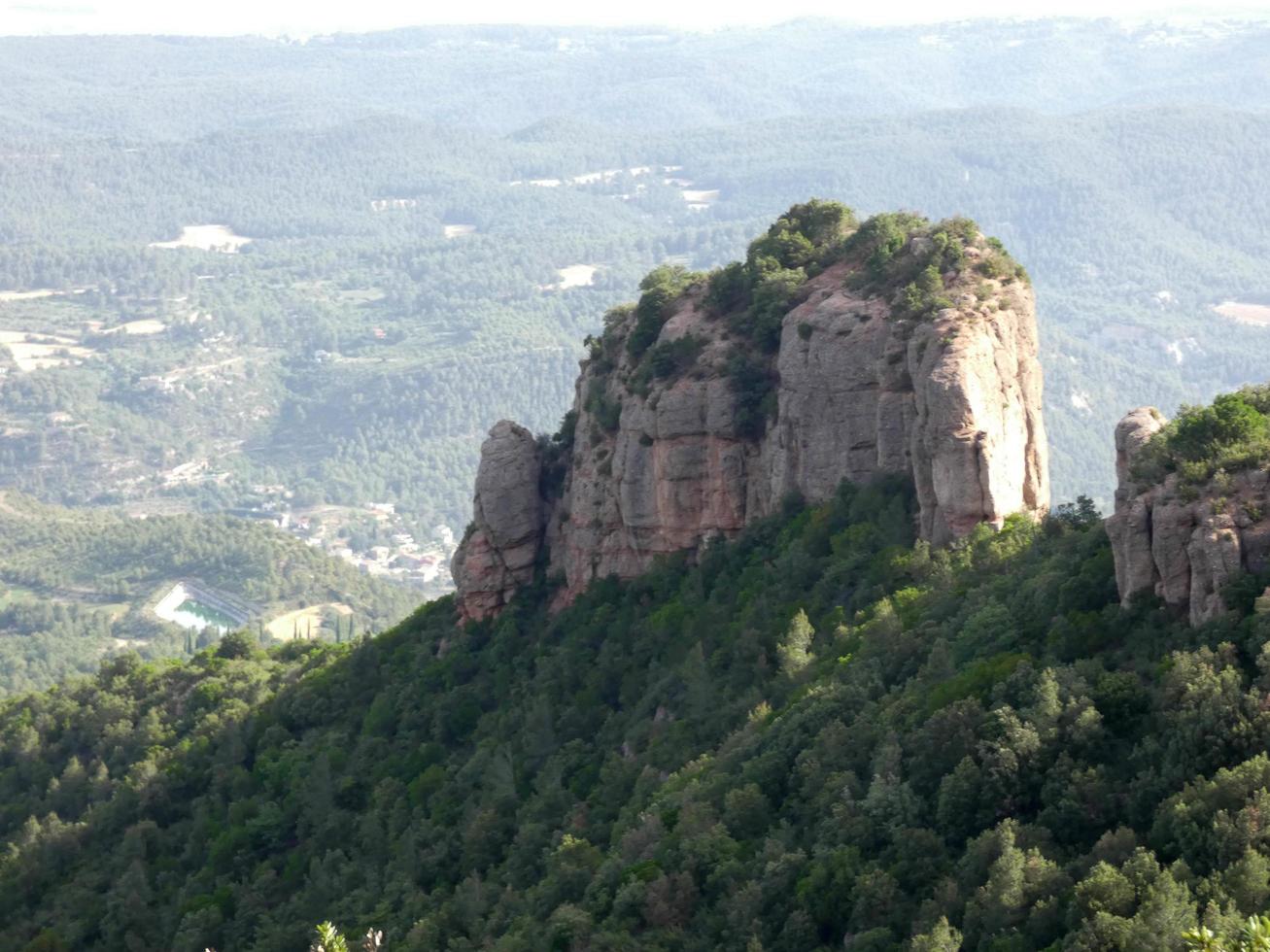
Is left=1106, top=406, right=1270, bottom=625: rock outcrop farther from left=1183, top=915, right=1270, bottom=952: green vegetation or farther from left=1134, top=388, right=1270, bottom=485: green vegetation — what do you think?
left=1183, top=915, right=1270, bottom=952: green vegetation

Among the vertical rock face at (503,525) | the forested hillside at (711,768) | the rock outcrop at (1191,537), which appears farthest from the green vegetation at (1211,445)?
the vertical rock face at (503,525)

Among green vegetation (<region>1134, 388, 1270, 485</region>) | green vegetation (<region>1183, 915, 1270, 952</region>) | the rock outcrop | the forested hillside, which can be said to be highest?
green vegetation (<region>1134, 388, 1270, 485</region>)

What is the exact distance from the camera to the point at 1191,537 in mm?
48375

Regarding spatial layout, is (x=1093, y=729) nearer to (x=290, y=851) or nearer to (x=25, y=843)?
(x=290, y=851)

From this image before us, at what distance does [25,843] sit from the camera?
272 feet

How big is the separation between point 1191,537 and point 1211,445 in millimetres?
3060

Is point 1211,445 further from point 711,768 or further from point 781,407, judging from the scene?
point 781,407

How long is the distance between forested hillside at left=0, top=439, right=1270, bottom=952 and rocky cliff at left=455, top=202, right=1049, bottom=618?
182cm

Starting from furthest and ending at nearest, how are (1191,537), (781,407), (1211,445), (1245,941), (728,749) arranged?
(781,407)
(728,749)
(1211,445)
(1191,537)
(1245,941)

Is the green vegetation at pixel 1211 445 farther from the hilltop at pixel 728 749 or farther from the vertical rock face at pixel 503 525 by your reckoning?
the vertical rock face at pixel 503 525

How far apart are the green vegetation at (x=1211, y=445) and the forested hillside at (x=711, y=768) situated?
2.97m

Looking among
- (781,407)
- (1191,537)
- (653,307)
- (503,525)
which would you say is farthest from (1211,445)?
(503,525)

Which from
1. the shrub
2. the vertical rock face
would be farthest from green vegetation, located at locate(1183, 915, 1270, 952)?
the vertical rock face

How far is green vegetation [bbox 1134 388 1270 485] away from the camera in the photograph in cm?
4941
